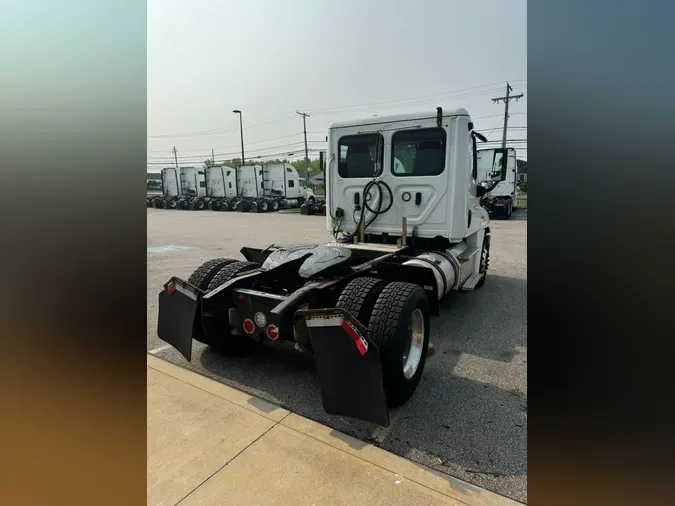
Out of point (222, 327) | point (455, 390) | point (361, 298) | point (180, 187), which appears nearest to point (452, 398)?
point (455, 390)

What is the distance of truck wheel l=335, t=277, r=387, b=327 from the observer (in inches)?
126

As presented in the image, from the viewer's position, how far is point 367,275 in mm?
4152

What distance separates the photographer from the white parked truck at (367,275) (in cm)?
268

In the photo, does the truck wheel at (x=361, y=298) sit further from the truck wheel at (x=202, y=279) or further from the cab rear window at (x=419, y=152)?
the cab rear window at (x=419, y=152)

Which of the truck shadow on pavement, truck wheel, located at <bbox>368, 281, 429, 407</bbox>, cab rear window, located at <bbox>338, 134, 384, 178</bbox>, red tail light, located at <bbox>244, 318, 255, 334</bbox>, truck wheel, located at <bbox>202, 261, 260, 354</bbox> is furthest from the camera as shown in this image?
cab rear window, located at <bbox>338, 134, 384, 178</bbox>

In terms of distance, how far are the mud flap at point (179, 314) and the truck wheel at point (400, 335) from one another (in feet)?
5.27

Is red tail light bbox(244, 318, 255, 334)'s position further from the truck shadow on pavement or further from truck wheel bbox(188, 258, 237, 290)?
truck wheel bbox(188, 258, 237, 290)

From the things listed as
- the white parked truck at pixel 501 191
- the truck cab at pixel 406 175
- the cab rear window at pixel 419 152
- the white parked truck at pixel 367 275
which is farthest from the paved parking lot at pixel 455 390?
the white parked truck at pixel 501 191

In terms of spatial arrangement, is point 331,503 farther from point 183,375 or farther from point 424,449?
point 183,375

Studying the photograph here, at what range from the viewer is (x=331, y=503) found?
7.09ft

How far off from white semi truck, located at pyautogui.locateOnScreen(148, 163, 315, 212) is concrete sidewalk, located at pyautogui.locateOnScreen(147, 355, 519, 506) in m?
27.0

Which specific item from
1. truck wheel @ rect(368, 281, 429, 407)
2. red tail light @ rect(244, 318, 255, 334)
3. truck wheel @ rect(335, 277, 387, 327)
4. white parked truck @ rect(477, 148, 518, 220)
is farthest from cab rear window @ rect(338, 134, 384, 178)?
white parked truck @ rect(477, 148, 518, 220)
